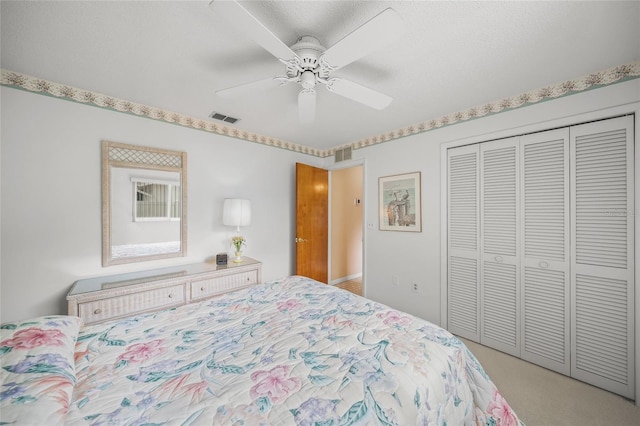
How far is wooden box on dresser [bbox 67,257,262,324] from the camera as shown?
6.00ft

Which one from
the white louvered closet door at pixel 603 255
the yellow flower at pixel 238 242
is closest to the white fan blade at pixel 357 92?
the white louvered closet door at pixel 603 255

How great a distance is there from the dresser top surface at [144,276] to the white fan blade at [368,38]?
2.17m

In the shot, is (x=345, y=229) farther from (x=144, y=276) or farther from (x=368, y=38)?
(x=368, y=38)

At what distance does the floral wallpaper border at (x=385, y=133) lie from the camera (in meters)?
1.79

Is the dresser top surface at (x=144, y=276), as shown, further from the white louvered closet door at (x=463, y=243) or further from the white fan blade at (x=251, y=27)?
the white louvered closet door at (x=463, y=243)

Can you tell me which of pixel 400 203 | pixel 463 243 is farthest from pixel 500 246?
pixel 400 203

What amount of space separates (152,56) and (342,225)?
3583 mm

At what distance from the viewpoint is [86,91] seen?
6.82 feet

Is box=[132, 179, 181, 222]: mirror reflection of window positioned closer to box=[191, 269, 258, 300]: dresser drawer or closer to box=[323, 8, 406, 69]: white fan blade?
box=[191, 269, 258, 300]: dresser drawer

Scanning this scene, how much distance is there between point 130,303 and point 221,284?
0.75m

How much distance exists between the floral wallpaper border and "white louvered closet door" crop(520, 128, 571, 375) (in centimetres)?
34

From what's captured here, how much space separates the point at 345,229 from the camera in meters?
4.64

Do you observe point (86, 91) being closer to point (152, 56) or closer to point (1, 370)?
point (152, 56)

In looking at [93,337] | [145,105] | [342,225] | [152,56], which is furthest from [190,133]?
[342,225]
